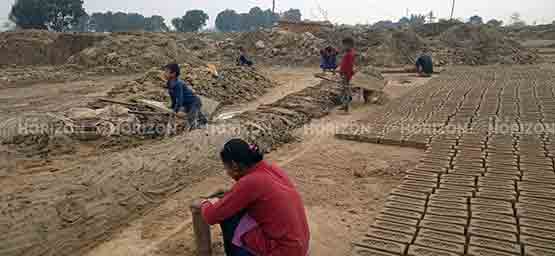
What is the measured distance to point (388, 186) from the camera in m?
4.18

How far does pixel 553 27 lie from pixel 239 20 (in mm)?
47011

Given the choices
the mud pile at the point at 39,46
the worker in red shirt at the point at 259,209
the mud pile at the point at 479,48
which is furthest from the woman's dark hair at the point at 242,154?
the mud pile at the point at 39,46

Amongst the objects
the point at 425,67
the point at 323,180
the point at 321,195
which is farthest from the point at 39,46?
the point at 321,195

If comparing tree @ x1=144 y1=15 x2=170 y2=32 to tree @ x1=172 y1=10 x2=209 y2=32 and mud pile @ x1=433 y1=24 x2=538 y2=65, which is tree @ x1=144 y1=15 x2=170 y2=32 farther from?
mud pile @ x1=433 y1=24 x2=538 y2=65

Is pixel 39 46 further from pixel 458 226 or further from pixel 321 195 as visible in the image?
pixel 458 226

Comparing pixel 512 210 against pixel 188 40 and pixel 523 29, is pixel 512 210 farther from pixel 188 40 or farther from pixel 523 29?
pixel 523 29

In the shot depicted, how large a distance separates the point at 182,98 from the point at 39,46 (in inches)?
617

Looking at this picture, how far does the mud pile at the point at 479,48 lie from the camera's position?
17972mm

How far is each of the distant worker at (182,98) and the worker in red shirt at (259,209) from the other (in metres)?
3.52

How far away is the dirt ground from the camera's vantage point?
3.18 meters

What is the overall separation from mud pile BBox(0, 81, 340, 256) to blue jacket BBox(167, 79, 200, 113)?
686 mm

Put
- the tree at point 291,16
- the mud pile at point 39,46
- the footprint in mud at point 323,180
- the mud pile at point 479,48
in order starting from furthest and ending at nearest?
the tree at point 291,16
the mud pile at point 479,48
the mud pile at point 39,46
the footprint in mud at point 323,180

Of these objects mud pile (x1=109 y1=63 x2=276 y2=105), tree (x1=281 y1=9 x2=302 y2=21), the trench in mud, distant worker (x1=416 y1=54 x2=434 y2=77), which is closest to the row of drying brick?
the trench in mud

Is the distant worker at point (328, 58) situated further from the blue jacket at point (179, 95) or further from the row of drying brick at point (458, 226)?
the row of drying brick at point (458, 226)
